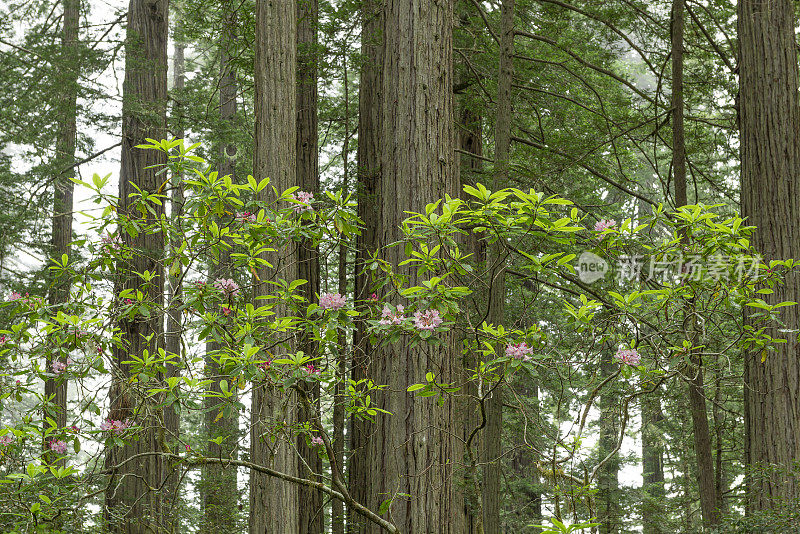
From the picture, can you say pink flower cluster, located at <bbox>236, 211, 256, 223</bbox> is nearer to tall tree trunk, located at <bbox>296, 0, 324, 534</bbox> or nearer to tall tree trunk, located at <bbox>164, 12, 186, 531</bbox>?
tall tree trunk, located at <bbox>164, 12, 186, 531</bbox>

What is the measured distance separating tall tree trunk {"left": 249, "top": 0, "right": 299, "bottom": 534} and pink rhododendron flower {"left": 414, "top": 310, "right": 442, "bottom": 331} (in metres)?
1.94

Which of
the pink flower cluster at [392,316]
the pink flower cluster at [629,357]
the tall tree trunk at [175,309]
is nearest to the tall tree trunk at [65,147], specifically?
the tall tree trunk at [175,309]

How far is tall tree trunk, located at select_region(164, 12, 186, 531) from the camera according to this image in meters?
→ 3.66

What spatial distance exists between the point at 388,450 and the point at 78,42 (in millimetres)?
8848

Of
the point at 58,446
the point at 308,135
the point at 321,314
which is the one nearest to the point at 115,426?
the point at 58,446

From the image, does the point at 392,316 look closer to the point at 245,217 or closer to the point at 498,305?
the point at 245,217

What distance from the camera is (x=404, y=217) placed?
410 centimetres

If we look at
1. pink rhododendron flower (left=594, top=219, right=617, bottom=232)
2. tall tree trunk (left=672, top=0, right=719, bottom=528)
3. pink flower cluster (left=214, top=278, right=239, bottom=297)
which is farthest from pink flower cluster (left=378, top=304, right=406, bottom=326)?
tall tree trunk (left=672, top=0, right=719, bottom=528)

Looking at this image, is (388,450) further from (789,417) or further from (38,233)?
(38,233)

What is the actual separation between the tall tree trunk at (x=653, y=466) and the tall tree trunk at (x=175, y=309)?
509 cm

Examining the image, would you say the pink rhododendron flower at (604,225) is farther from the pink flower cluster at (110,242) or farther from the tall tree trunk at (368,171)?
the tall tree trunk at (368,171)

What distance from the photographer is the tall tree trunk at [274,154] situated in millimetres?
5070

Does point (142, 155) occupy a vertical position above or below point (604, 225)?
above

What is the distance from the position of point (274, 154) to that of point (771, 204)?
13.4ft
